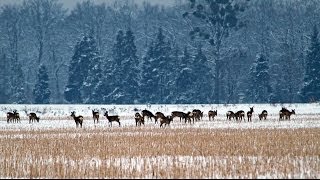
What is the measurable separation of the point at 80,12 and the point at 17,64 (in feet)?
56.1

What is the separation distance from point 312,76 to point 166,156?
159ft

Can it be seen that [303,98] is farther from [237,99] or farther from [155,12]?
[155,12]

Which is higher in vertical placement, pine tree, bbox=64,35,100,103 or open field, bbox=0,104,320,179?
pine tree, bbox=64,35,100,103

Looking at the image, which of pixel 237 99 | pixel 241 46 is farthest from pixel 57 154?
pixel 241 46

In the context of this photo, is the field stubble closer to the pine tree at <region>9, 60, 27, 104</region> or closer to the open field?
the open field

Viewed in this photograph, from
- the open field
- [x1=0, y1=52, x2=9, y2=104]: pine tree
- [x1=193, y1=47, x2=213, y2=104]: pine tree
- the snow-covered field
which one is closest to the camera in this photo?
the open field

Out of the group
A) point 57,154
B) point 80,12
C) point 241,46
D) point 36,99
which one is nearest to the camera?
point 57,154

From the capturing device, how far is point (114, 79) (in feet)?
221

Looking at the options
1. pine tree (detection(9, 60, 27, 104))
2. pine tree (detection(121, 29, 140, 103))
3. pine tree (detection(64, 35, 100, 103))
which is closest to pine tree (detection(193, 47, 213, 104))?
pine tree (detection(121, 29, 140, 103))

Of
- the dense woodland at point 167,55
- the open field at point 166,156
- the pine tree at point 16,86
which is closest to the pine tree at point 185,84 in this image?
the dense woodland at point 167,55

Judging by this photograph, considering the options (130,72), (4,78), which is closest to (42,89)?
(4,78)

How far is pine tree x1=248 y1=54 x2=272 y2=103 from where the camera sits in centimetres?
6456

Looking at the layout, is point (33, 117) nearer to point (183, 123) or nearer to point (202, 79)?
point (183, 123)

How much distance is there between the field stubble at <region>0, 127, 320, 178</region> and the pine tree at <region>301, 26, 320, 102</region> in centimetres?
4090
